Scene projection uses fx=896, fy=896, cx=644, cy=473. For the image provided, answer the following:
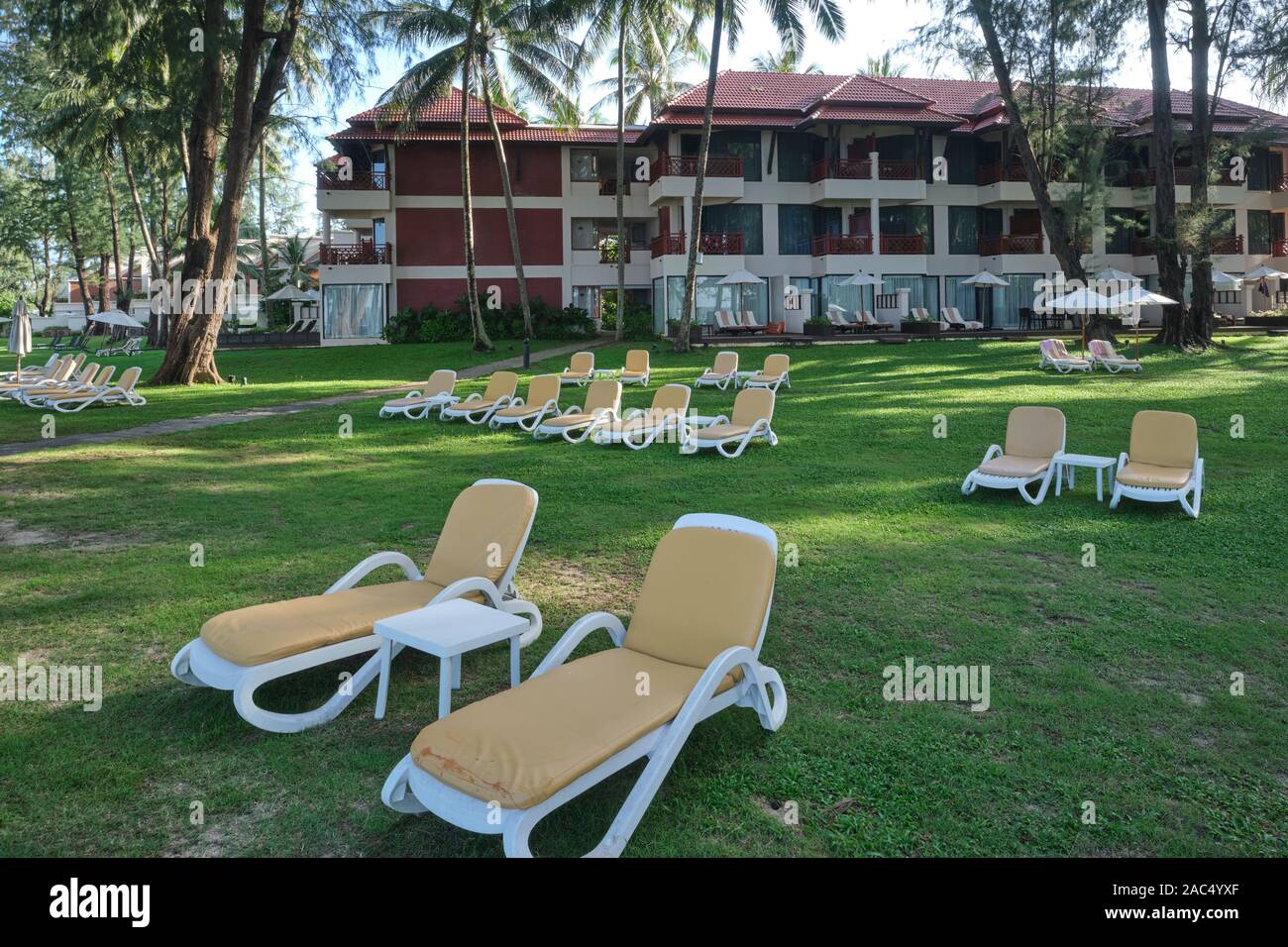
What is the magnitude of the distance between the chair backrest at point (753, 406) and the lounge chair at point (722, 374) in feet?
19.9

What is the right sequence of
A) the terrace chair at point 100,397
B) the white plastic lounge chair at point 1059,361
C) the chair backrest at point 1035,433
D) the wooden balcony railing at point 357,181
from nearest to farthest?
1. the chair backrest at point 1035,433
2. the terrace chair at point 100,397
3. the white plastic lounge chair at point 1059,361
4. the wooden balcony railing at point 357,181

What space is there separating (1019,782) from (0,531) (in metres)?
8.61

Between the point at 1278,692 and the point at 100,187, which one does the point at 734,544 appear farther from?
the point at 100,187

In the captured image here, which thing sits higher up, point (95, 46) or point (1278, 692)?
point (95, 46)

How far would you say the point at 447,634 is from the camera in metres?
4.29

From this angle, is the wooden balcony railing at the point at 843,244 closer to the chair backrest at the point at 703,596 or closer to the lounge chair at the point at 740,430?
the lounge chair at the point at 740,430

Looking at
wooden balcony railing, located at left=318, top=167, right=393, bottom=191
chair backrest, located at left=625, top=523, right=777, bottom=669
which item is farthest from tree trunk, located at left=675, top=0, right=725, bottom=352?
chair backrest, located at left=625, top=523, right=777, bottom=669

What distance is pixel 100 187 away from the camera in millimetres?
49062

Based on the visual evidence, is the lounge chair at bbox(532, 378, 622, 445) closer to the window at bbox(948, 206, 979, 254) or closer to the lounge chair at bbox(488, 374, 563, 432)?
the lounge chair at bbox(488, 374, 563, 432)

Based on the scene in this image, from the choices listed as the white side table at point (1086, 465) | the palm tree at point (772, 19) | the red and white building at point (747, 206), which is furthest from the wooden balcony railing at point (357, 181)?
the white side table at point (1086, 465)

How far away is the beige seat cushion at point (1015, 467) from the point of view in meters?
9.23

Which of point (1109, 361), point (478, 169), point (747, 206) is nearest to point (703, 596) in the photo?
point (1109, 361)

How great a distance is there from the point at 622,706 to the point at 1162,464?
7.98 m
